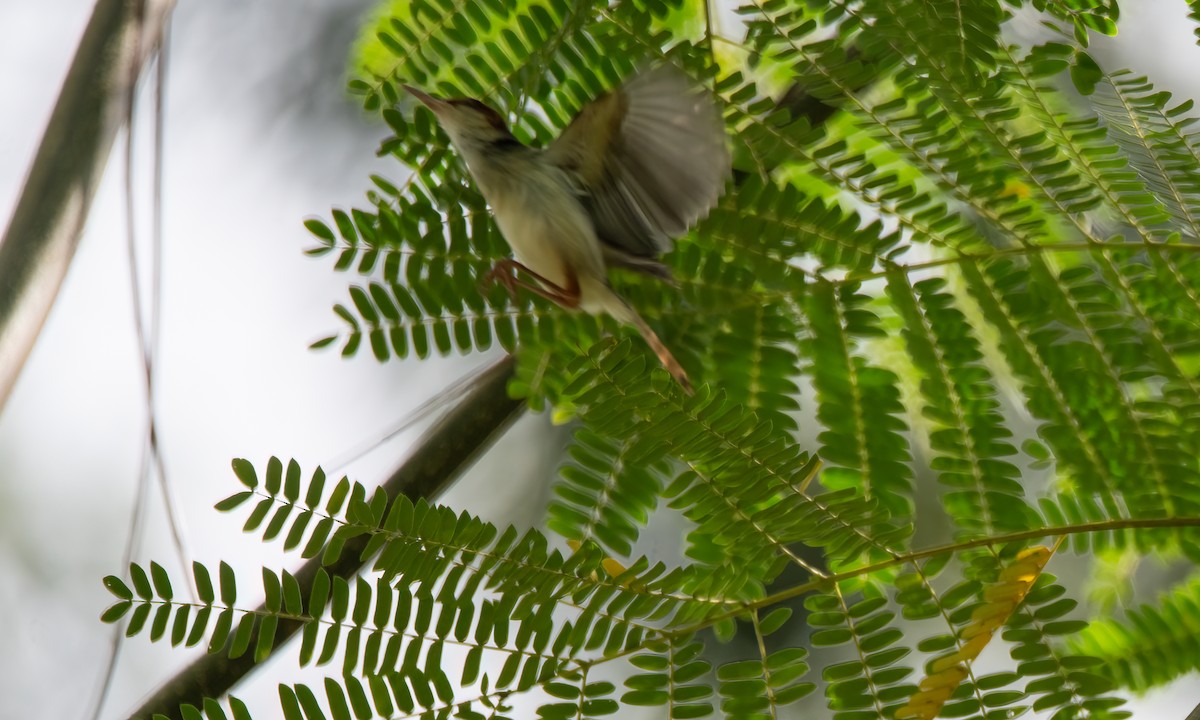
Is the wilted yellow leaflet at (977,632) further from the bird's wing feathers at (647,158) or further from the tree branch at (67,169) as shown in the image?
the tree branch at (67,169)

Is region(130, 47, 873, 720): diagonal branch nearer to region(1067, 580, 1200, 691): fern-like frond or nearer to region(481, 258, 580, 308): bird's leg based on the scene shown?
region(481, 258, 580, 308): bird's leg

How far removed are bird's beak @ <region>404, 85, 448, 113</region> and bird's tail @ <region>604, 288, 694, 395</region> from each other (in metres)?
0.30

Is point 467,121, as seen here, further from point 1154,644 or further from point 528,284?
point 1154,644

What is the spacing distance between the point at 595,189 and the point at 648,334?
247 millimetres

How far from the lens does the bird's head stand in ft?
4.54

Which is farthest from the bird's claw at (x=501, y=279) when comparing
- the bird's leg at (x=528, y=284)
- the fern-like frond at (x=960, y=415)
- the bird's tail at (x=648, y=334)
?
the fern-like frond at (x=960, y=415)

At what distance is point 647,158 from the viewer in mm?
1420

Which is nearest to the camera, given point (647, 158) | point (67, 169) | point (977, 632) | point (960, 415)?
point (977, 632)

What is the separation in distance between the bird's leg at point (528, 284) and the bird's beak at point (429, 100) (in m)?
0.20

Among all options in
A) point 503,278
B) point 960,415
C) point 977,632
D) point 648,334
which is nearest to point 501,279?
point 503,278

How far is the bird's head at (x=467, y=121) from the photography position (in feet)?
4.54

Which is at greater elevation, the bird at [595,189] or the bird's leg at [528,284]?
the bird at [595,189]

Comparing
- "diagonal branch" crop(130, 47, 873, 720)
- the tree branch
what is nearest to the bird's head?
"diagonal branch" crop(130, 47, 873, 720)

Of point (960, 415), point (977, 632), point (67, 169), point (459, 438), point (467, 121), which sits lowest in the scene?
point (977, 632)
